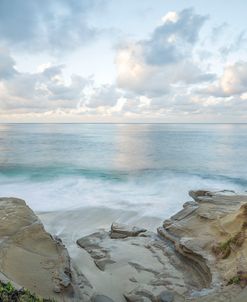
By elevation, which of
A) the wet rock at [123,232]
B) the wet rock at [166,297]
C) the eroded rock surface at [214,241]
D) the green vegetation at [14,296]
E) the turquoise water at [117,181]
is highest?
the green vegetation at [14,296]

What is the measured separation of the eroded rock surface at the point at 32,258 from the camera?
5.44 meters

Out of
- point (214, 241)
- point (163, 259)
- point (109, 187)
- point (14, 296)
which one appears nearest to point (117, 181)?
point (109, 187)

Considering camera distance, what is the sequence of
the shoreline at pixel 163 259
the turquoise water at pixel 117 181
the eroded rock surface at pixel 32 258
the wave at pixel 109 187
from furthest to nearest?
1. the turquoise water at pixel 117 181
2. the wave at pixel 109 187
3. the shoreline at pixel 163 259
4. the eroded rock surface at pixel 32 258

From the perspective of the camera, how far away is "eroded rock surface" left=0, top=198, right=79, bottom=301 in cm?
544

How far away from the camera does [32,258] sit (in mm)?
6480

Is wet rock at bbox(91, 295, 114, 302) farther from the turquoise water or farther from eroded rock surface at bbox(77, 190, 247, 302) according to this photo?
the turquoise water

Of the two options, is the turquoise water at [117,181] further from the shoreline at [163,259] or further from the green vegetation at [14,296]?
the green vegetation at [14,296]

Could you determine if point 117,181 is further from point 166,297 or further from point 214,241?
point 166,297

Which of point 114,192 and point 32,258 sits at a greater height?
point 32,258

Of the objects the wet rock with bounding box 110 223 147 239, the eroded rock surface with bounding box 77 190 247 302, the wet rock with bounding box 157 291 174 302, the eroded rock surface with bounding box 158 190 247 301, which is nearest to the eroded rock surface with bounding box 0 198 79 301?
the eroded rock surface with bounding box 77 190 247 302

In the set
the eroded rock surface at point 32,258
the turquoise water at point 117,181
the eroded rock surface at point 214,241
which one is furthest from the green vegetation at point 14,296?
the turquoise water at point 117,181

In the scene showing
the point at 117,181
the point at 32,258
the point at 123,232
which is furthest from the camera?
the point at 117,181

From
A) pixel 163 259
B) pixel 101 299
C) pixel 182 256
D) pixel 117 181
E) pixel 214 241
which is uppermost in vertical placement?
pixel 214 241

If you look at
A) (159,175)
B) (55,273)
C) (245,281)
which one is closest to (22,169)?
(159,175)
